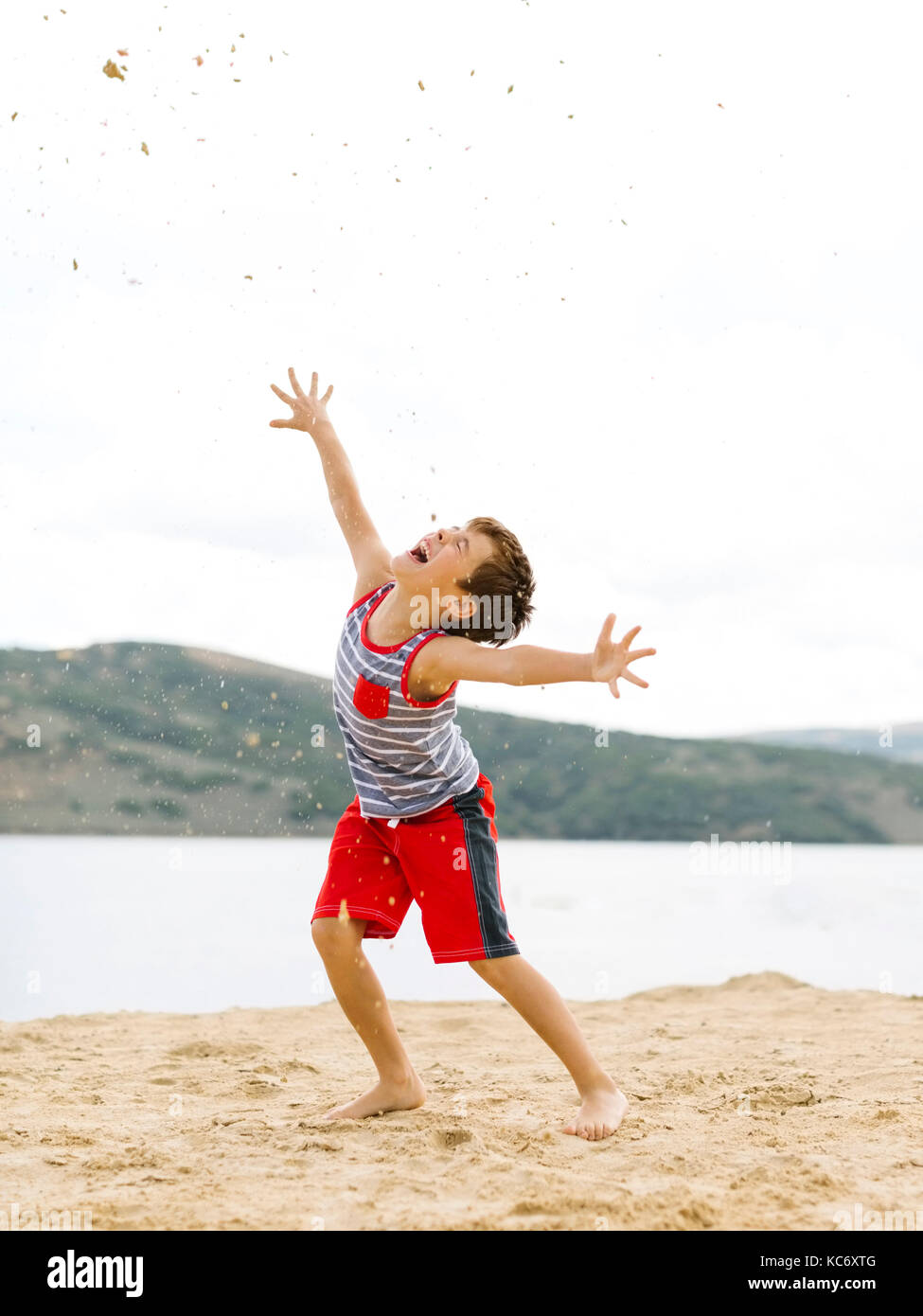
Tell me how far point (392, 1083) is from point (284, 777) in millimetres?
82536

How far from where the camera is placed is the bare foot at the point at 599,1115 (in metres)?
2.68

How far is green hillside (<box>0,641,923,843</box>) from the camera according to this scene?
253 ft

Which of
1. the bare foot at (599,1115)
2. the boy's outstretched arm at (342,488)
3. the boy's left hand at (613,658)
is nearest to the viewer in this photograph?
the boy's left hand at (613,658)

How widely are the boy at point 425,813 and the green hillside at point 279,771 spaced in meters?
67.9

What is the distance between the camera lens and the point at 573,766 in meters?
88.2

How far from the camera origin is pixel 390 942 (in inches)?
351

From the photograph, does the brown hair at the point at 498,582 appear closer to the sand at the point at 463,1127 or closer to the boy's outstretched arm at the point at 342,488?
the boy's outstretched arm at the point at 342,488

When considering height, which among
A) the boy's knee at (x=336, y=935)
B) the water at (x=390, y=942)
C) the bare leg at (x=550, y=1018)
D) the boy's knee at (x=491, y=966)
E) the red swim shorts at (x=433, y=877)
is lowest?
the water at (x=390, y=942)

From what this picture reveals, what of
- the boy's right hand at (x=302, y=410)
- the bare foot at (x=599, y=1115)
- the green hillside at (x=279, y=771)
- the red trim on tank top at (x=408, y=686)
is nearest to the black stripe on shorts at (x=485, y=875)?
the red trim on tank top at (x=408, y=686)

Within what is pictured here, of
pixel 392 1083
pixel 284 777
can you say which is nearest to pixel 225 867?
pixel 392 1083

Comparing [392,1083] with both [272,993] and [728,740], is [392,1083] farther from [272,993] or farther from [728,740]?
[728,740]

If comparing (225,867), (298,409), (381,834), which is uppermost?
(298,409)

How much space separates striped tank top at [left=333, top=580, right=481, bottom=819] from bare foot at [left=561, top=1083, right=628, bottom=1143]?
856 millimetres

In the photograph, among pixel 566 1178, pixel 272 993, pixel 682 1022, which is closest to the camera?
pixel 566 1178
